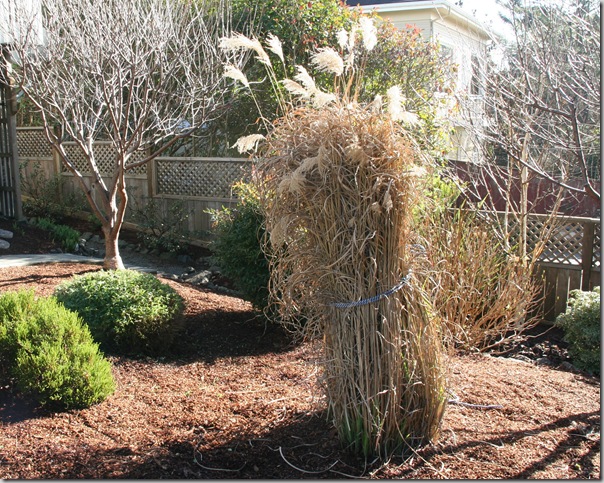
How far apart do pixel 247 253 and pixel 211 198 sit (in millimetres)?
4478

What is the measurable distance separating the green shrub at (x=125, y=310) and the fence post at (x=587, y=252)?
15.5 feet

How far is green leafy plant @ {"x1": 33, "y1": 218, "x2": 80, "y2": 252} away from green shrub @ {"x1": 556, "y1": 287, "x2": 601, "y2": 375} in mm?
7078

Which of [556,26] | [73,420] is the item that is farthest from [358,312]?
[556,26]

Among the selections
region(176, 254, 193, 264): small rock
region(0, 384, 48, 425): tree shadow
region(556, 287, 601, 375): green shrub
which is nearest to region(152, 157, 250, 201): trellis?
region(176, 254, 193, 264): small rock

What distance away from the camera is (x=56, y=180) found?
466 inches

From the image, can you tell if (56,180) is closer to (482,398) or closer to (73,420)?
(73,420)

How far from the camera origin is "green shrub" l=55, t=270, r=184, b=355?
4.82 metres

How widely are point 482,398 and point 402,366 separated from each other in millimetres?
1070

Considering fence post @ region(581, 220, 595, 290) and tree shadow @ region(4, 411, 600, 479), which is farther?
fence post @ region(581, 220, 595, 290)

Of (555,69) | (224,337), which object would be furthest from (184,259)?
(555,69)

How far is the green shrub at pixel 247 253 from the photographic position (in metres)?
5.79

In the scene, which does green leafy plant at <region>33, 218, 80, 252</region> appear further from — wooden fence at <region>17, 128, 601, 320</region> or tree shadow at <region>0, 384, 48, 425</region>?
tree shadow at <region>0, 384, 48, 425</region>

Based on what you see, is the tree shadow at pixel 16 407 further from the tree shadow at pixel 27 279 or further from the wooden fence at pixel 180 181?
the wooden fence at pixel 180 181

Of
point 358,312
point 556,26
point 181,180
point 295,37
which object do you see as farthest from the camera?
point 181,180
